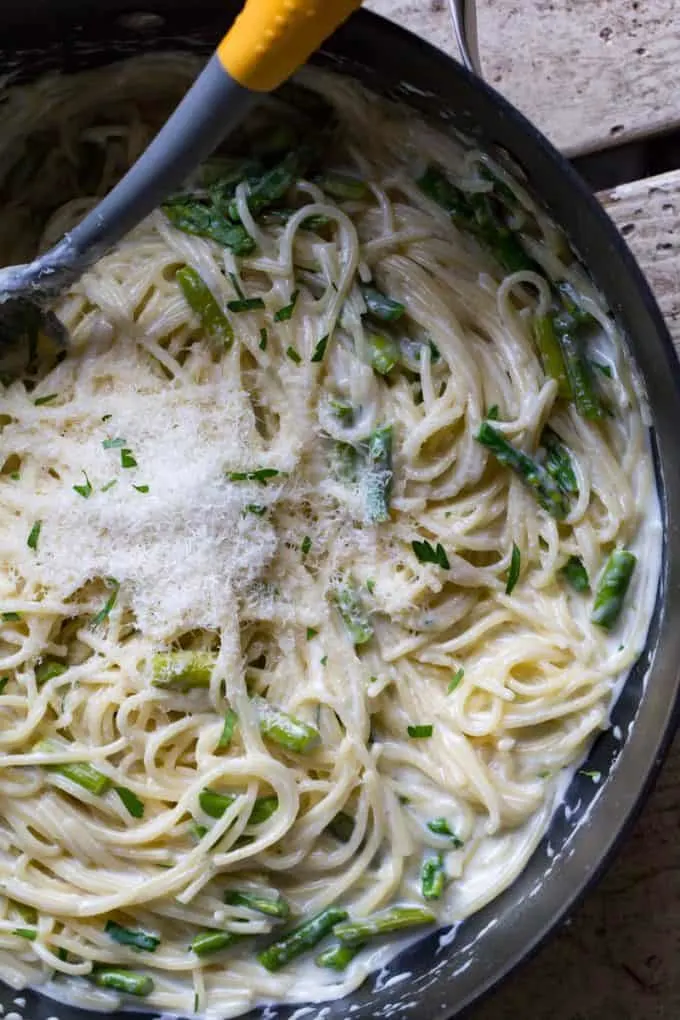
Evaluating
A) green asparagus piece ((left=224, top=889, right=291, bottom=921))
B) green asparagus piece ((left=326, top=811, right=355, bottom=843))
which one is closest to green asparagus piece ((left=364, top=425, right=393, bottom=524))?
green asparagus piece ((left=326, top=811, right=355, bottom=843))

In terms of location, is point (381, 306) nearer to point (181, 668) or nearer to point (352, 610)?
point (352, 610)

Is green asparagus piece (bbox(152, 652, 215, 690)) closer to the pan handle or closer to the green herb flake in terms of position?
the green herb flake

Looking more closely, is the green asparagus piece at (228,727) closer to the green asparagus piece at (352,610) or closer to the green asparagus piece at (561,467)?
the green asparagus piece at (352,610)

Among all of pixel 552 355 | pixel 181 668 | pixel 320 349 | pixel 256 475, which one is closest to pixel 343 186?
pixel 320 349

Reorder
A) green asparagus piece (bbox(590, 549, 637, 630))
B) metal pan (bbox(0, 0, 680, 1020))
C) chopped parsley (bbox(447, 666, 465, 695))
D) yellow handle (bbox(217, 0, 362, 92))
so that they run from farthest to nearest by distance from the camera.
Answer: chopped parsley (bbox(447, 666, 465, 695))
green asparagus piece (bbox(590, 549, 637, 630))
metal pan (bbox(0, 0, 680, 1020))
yellow handle (bbox(217, 0, 362, 92))

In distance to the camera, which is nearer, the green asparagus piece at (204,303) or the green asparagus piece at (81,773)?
the green asparagus piece at (81,773)

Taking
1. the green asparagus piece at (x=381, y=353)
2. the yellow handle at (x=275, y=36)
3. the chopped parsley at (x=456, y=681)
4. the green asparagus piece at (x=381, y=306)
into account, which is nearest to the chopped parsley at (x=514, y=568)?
the chopped parsley at (x=456, y=681)

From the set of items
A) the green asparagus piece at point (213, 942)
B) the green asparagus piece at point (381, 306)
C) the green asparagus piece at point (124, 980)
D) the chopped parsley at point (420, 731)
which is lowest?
the green asparagus piece at point (124, 980)
